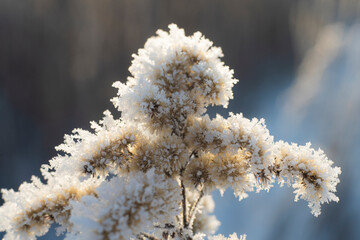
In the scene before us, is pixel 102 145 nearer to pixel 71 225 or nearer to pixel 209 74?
pixel 71 225

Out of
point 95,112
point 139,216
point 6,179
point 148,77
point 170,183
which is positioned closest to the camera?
point 139,216

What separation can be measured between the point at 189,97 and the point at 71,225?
110 cm

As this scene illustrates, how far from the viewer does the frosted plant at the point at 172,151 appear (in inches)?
64.3

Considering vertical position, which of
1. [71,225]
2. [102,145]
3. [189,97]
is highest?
[189,97]

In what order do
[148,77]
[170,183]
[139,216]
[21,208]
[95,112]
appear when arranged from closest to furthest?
[139,216] → [21,208] → [170,183] → [148,77] → [95,112]

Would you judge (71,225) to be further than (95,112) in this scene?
No

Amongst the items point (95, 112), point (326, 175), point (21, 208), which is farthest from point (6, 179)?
point (326, 175)

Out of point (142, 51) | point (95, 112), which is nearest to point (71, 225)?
point (142, 51)

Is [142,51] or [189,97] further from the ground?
[142,51]

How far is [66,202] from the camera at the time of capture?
5.33 feet

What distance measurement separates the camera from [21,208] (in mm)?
1550

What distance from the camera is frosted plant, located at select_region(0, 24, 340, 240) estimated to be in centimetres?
163

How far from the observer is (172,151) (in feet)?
5.77

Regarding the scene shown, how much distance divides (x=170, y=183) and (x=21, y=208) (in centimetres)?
88
